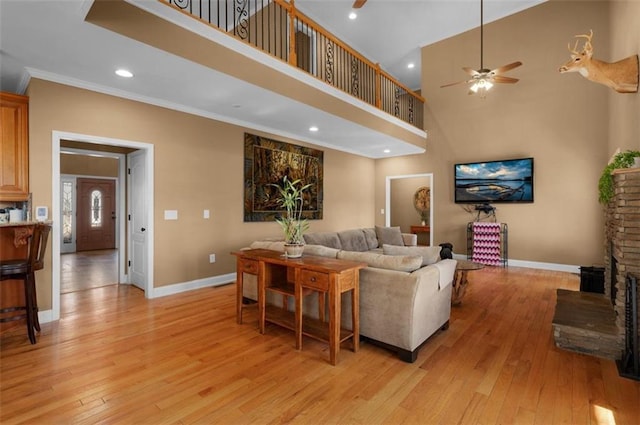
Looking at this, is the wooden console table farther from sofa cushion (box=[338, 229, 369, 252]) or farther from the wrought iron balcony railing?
the wrought iron balcony railing

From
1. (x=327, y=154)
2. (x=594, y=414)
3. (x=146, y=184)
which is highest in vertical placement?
(x=327, y=154)

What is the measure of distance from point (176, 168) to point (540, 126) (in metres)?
6.82

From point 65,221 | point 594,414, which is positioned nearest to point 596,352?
point 594,414

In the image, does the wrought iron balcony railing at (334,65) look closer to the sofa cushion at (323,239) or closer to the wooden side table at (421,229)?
the sofa cushion at (323,239)

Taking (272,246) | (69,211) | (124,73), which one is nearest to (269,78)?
(124,73)

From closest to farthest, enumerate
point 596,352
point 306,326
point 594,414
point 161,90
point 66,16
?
point 594,414 → point 66,16 → point 596,352 → point 306,326 → point 161,90

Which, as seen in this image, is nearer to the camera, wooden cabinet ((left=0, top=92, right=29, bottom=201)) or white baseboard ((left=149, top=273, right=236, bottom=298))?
wooden cabinet ((left=0, top=92, right=29, bottom=201))

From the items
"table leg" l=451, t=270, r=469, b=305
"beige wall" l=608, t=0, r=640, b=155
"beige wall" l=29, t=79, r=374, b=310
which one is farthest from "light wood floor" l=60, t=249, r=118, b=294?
"beige wall" l=608, t=0, r=640, b=155

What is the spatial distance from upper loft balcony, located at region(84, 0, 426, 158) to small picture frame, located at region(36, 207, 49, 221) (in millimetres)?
2006

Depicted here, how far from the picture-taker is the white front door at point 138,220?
444 centimetres

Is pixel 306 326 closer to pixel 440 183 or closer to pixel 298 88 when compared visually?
pixel 298 88

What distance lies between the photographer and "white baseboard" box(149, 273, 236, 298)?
14.2 ft

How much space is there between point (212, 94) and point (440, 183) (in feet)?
18.4

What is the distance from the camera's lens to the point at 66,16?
7.83ft
